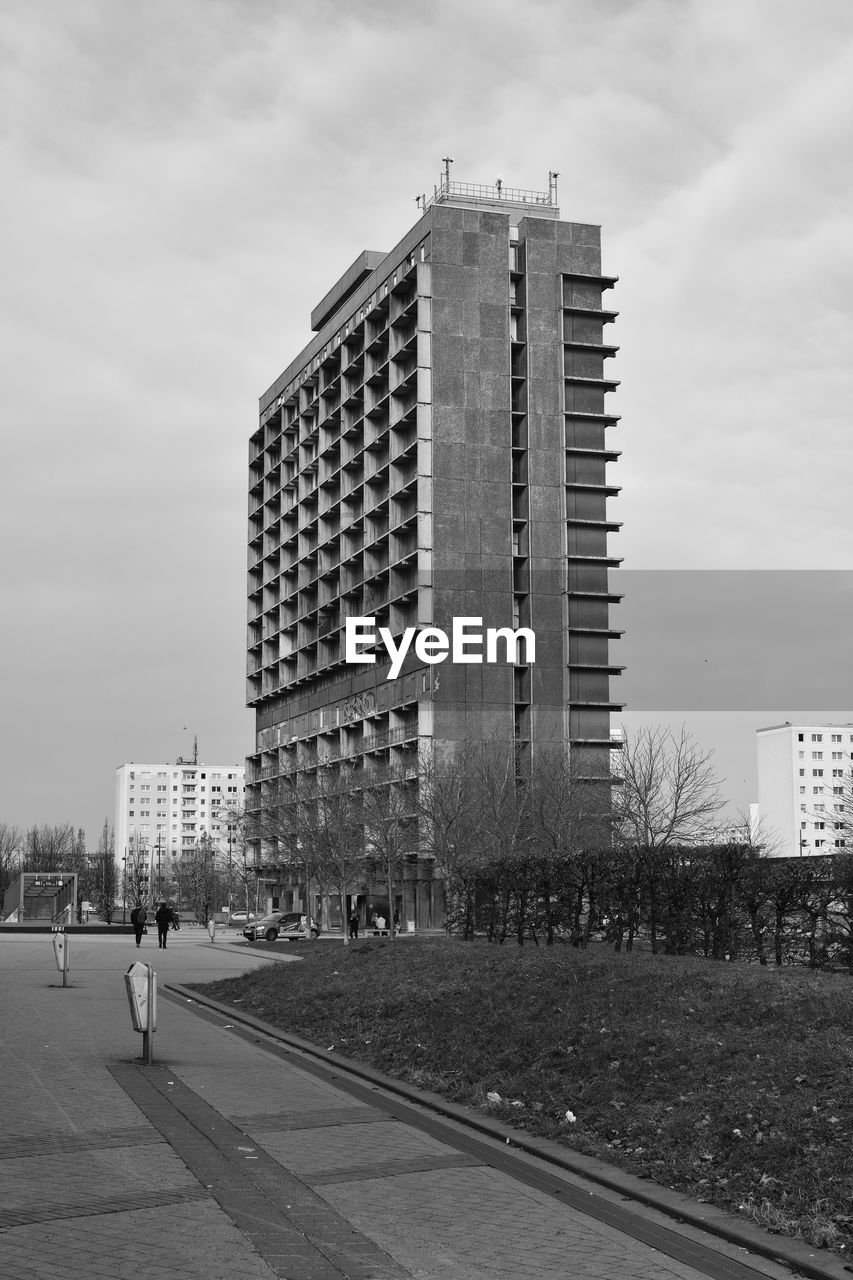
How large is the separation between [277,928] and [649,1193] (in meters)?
59.3

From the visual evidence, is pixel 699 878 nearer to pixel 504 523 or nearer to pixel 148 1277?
pixel 148 1277

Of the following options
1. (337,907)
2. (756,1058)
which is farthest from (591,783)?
(756,1058)

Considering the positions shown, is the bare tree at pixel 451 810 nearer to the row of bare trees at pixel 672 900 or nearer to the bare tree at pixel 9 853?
the row of bare trees at pixel 672 900

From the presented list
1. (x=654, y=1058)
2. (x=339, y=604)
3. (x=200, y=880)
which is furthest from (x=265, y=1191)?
(x=200, y=880)

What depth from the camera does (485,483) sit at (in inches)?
3580

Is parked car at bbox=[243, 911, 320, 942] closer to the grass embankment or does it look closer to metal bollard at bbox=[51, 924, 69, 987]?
metal bollard at bbox=[51, 924, 69, 987]

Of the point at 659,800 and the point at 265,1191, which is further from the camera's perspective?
the point at 659,800

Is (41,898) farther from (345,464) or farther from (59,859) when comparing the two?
(59,859)

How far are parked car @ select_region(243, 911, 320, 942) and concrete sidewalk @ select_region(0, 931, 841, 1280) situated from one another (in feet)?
167

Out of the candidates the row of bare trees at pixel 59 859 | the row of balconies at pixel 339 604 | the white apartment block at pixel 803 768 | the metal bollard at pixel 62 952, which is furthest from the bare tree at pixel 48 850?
the metal bollard at pixel 62 952

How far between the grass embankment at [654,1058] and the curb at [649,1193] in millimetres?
118

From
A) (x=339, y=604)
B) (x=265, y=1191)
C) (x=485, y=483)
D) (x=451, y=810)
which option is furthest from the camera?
(x=339, y=604)

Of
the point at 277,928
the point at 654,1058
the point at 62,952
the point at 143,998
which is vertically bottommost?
the point at 277,928

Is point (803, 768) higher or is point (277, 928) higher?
point (803, 768)
